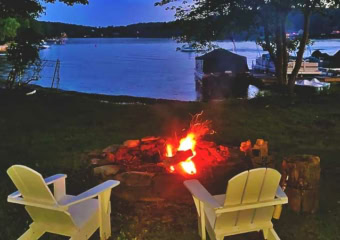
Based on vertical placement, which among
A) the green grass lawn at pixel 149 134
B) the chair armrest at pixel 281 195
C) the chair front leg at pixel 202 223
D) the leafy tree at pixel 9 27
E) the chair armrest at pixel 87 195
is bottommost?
the green grass lawn at pixel 149 134

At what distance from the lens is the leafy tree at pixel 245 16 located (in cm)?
1205

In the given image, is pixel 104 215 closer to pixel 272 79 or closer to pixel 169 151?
pixel 169 151

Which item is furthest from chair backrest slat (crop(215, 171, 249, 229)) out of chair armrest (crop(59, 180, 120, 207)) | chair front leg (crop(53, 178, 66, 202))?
chair front leg (crop(53, 178, 66, 202))

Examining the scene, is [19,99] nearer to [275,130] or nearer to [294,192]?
[275,130]

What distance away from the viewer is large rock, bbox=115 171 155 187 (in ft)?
14.5

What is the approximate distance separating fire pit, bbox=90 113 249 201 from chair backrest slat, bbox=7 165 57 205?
1309 mm

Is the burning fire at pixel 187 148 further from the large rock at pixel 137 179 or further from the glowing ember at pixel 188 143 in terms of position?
the large rock at pixel 137 179

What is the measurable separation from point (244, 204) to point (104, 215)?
117 centimetres

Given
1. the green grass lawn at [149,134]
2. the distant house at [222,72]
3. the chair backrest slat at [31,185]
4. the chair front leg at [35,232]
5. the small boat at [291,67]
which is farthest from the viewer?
the distant house at [222,72]

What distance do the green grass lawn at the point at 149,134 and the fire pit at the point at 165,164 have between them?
0.20 metres

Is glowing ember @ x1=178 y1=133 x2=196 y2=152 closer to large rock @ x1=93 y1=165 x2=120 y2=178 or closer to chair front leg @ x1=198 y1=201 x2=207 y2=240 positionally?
large rock @ x1=93 y1=165 x2=120 y2=178

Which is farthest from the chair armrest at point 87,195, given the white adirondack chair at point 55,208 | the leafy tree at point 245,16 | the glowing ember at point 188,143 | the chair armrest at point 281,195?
the leafy tree at point 245,16

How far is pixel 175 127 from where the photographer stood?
344 inches

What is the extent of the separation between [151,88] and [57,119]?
1835 centimetres
